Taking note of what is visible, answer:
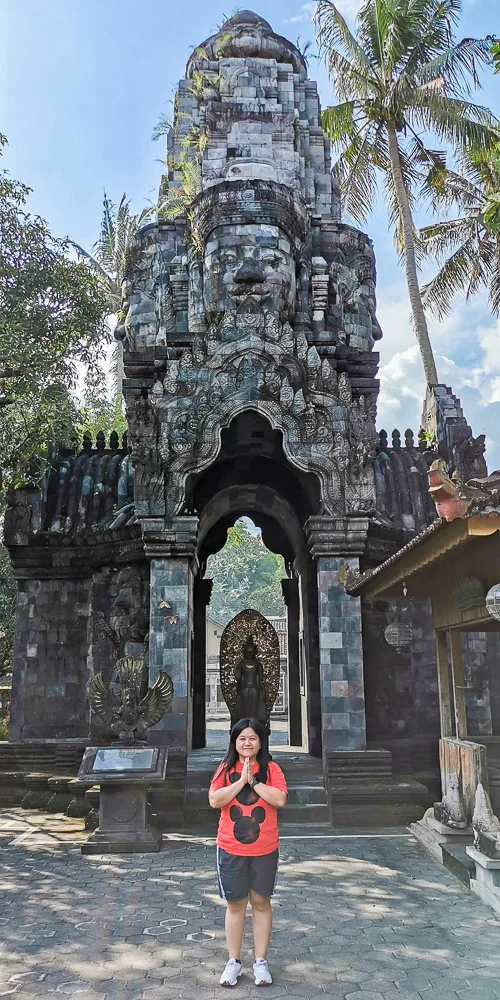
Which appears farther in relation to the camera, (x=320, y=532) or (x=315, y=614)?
(x=315, y=614)

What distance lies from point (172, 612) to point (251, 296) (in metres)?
6.03

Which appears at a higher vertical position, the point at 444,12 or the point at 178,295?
the point at 444,12

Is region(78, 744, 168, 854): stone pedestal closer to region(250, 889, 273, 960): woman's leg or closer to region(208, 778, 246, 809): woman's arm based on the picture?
region(250, 889, 273, 960): woman's leg

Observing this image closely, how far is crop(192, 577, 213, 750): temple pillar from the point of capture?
53.4ft

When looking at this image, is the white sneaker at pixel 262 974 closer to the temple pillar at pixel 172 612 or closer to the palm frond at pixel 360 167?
the temple pillar at pixel 172 612

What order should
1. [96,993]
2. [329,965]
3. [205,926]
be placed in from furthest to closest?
[205,926] < [329,965] < [96,993]

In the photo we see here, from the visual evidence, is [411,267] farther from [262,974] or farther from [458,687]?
[262,974]

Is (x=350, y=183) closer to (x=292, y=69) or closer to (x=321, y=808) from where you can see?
(x=292, y=69)

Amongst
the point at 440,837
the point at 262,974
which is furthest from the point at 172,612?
the point at 262,974

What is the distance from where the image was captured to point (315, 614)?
14852mm

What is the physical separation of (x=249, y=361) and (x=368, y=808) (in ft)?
24.3

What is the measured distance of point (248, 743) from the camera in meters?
5.10

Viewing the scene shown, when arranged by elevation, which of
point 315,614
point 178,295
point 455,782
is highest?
point 178,295

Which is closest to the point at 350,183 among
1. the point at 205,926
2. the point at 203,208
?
the point at 203,208
